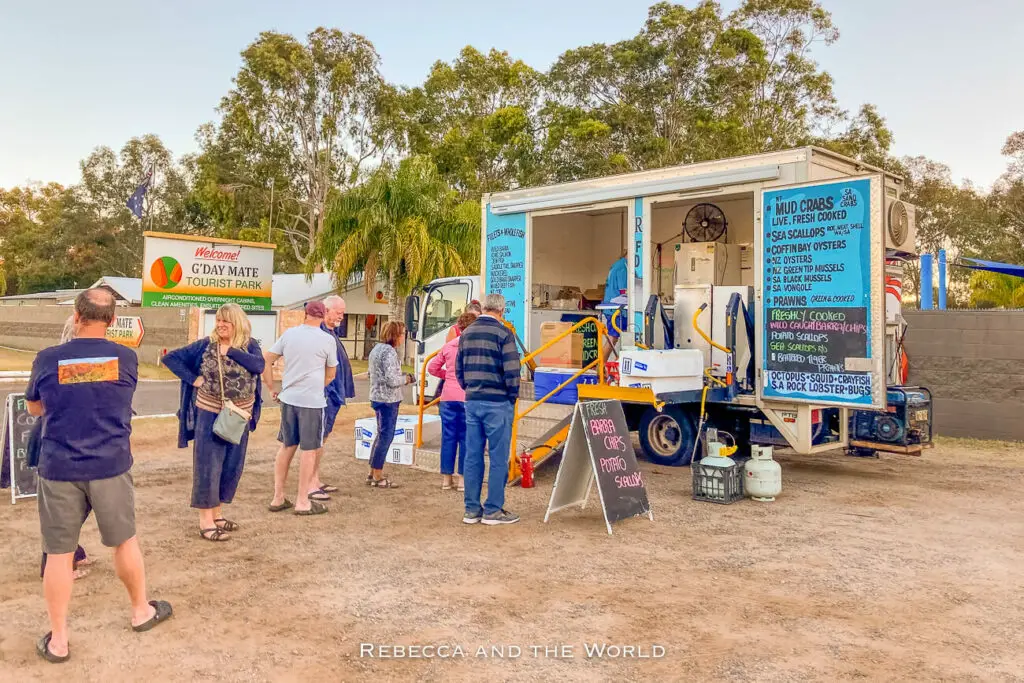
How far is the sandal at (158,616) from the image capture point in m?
3.72

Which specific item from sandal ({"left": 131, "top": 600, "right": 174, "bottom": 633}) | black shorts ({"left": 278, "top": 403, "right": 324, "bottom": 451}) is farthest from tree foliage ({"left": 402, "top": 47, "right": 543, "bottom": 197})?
sandal ({"left": 131, "top": 600, "right": 174, "bottom": 633})

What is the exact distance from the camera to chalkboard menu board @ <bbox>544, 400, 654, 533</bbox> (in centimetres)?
581

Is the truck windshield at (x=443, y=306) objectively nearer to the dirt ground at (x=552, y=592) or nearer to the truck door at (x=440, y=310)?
the truck door at (x=440, y=310)

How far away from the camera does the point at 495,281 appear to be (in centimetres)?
939

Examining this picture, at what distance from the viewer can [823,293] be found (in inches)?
266

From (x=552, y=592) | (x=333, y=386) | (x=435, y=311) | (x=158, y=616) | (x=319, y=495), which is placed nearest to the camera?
(x=158, y=616)

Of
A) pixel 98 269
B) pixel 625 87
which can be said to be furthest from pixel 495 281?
pixel 98 269

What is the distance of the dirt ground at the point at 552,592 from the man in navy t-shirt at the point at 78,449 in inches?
15.1

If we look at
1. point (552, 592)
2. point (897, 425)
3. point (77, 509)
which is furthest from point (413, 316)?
point (77, 509)

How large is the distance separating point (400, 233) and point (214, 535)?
17.4 m

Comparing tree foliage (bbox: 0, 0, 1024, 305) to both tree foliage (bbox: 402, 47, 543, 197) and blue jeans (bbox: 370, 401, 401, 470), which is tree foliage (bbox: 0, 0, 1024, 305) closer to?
tree foliage (bbox: 402, 47, 543, 197)

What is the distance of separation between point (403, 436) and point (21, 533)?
366cm

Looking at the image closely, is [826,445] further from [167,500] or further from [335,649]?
[167,500]
